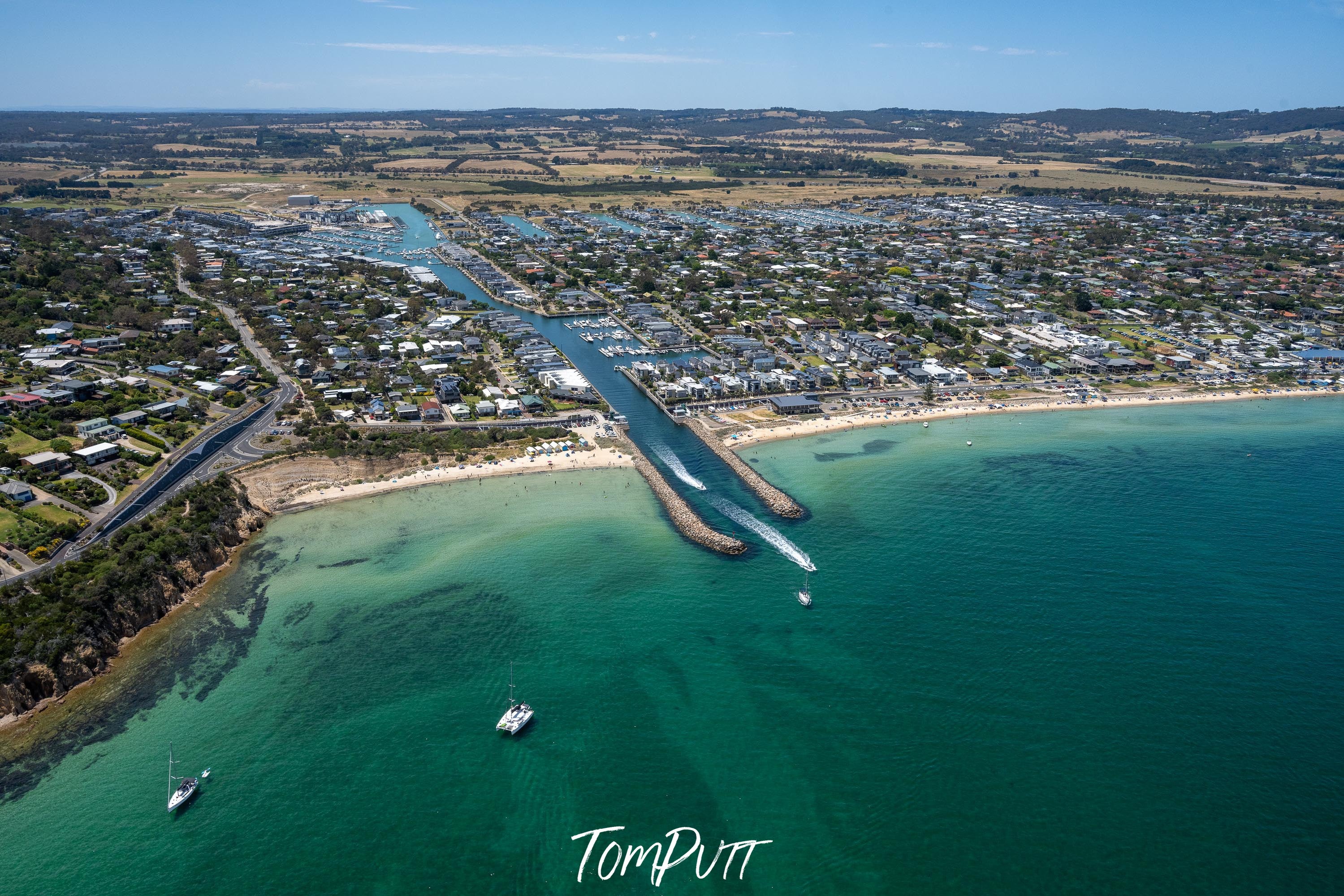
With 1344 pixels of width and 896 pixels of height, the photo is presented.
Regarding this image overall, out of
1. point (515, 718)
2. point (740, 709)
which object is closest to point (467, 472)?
point (515, 718)

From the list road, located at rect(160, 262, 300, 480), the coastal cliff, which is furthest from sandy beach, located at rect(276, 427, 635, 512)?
road, located at rect(160, 262, 300, 480)

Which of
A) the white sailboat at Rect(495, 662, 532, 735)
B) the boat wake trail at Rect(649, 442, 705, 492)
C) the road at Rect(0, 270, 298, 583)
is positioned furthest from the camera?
the boat wake trail at Rect(649, 442, 705, 492)

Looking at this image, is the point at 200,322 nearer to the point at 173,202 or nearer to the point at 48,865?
the point at 48,865

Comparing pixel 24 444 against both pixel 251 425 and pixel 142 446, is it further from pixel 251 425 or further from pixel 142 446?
pixel 251 425

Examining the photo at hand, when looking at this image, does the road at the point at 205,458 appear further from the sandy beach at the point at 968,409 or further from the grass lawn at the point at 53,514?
the sandy beach at the point at 968,409

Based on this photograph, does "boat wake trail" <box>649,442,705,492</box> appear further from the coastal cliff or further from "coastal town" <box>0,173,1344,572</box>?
the coastal cliff

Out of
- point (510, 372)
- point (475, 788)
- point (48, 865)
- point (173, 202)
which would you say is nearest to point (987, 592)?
point (475, 788)

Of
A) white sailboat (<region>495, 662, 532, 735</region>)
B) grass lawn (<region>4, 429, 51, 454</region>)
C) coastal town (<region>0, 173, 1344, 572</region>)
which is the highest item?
coastal town (<region>0, 173, 1344, 572</region>)

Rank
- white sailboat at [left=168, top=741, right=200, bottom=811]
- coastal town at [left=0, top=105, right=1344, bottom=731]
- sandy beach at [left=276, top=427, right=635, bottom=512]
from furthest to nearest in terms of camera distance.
A: coastal town at [left=0, top=105, right=1344, bottom=731] → sandy beach at [left=276, top=427, right=635, bottom=512] → white sailboat at [left=168, top=741, right=200, bottom=811]
